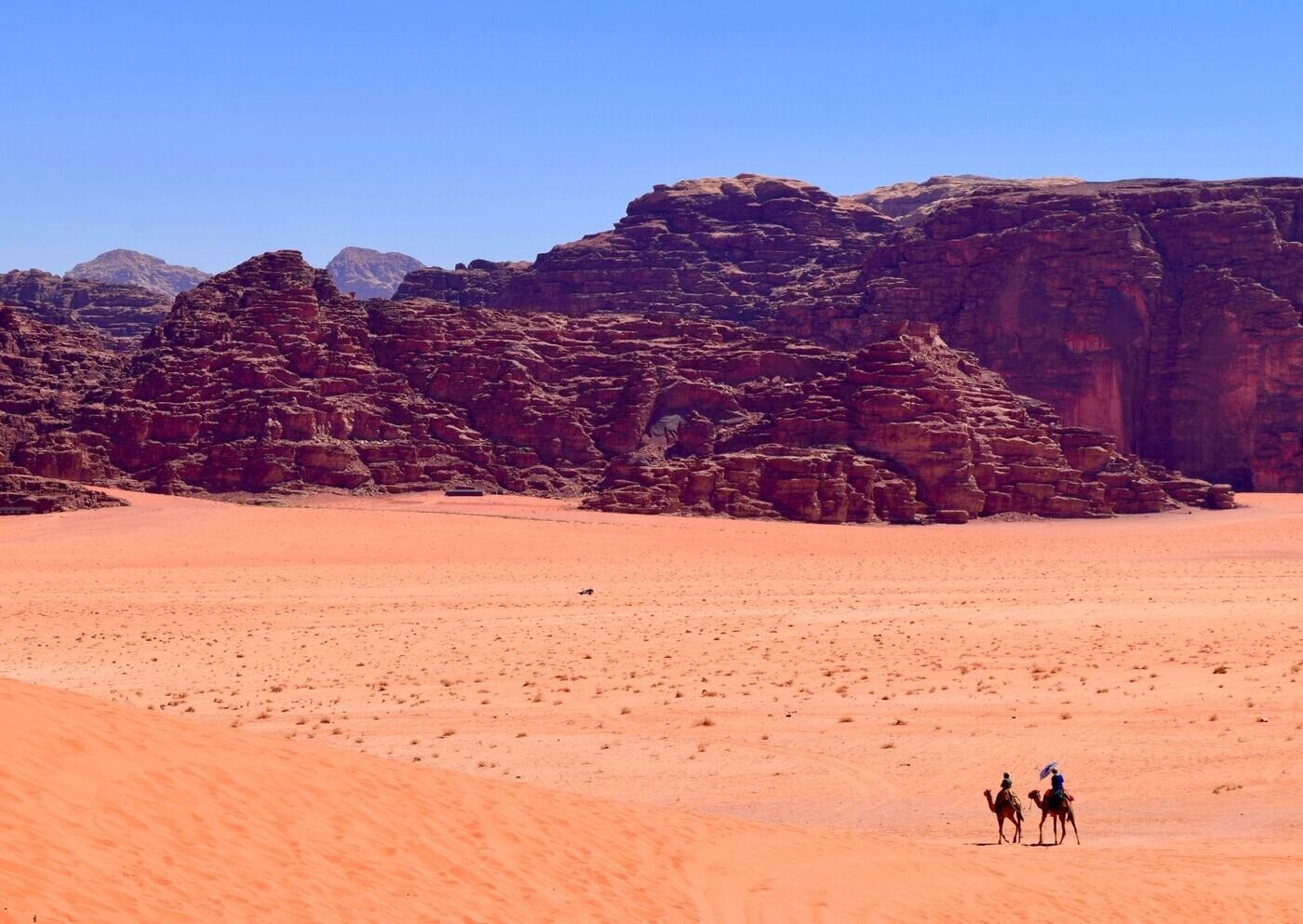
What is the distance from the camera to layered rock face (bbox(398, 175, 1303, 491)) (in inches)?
3871

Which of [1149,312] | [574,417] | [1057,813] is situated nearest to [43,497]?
[574,417]

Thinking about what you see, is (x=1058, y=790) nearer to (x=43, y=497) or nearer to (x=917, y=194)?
(x=43, y=497)

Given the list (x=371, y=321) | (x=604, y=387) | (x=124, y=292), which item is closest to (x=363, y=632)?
(x=604, y=387)

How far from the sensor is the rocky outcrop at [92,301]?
5812 inches

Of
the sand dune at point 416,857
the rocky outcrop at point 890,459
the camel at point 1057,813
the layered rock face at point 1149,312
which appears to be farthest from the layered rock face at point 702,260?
the sand dune at point 416,857

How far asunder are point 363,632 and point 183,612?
7.01 meters

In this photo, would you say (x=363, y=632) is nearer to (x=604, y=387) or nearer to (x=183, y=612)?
(x=183, y=612)

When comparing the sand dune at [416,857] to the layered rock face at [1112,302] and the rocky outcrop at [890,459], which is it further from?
the layered rock face at [1112,302]

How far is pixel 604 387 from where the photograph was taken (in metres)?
86.7

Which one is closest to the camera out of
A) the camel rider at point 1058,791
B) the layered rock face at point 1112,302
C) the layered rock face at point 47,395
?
the camel rider at point 1058,791

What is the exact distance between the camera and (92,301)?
154500 mm

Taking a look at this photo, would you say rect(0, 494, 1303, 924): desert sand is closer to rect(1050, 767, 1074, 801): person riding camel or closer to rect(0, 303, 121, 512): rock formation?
rect(1050, 767, 1074, 801): person riding camel

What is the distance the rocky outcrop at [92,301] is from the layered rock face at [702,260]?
1133 inches

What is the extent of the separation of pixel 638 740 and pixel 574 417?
206 ft
